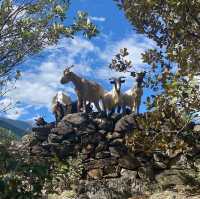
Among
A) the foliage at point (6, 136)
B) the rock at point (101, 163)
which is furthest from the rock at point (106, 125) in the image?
the foliage at point (6, 136)

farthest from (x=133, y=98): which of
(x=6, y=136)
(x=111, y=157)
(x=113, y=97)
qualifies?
(x=6, y=136)

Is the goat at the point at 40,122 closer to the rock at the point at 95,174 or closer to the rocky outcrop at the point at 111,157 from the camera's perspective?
the rocky outcrop at the point at 111,157

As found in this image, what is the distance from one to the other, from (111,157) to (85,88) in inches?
144

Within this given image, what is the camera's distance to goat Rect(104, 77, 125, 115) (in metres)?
22.0

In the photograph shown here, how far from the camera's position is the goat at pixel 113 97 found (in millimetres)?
22047

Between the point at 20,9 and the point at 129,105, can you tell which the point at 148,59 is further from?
the point at 129,105

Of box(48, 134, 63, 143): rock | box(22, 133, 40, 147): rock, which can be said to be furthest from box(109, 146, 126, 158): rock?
box(22, 133, 40, 147): rock

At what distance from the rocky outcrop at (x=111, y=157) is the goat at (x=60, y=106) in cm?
100

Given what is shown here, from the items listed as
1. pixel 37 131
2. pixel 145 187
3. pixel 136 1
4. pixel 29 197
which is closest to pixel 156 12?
pixel 136 1

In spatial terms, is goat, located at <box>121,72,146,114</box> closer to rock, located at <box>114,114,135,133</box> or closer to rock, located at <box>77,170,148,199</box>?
rock, located at <box>114,114,135,133</box>

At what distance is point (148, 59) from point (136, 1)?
150 cm

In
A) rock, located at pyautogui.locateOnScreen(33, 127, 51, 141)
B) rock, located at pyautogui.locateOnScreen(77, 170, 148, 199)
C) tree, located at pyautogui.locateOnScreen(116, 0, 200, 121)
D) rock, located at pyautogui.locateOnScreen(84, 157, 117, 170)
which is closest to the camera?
tree, located at pyautogui.locateOnScreen(116, 0, 200, 121)

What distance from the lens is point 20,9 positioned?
64.6ft

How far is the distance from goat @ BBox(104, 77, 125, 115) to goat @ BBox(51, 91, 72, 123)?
229cm
